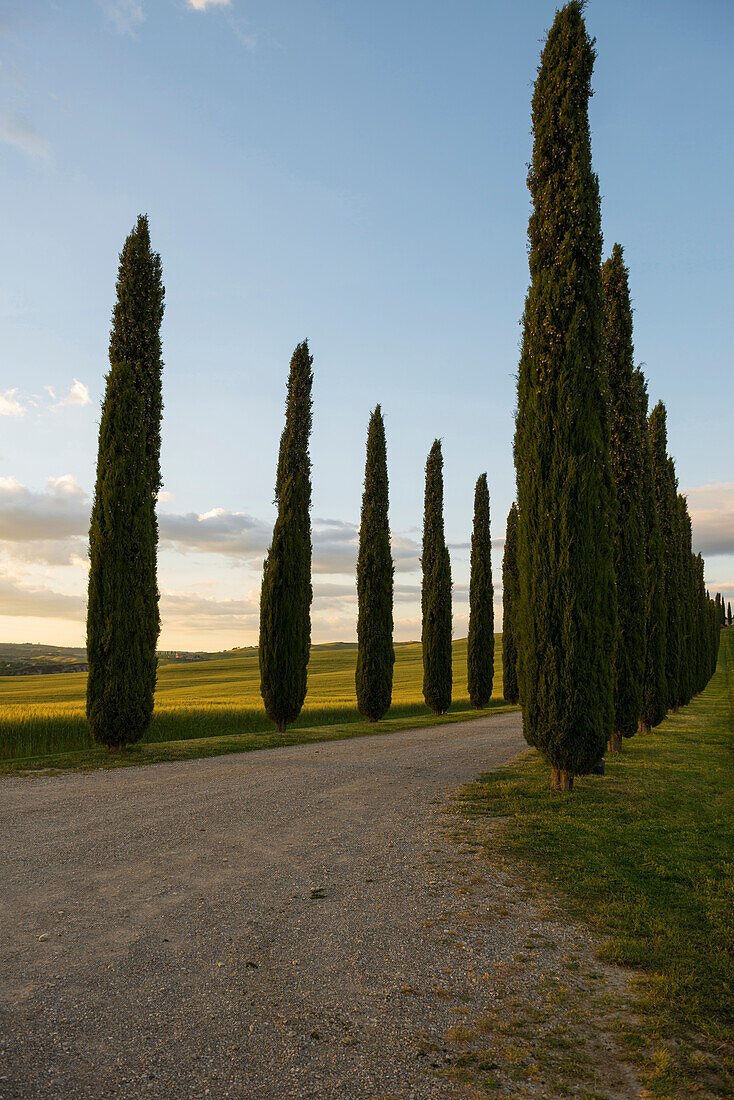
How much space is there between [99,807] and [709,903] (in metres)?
7.56

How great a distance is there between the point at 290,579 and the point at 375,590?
576 cm

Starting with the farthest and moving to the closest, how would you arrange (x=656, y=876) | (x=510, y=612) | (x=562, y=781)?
1. (x=510, y=612)
2. (x=562, y=781)
3. (x=656, y=876)

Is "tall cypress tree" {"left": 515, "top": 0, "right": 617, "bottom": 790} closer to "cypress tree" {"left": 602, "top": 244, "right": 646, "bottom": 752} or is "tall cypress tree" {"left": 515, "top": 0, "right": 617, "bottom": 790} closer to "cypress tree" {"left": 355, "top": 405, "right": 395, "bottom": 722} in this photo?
"cypress tree" {"left": 602, "top": 244, "right": 646, "bottom": 752}

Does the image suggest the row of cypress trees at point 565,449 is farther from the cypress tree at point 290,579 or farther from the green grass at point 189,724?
the cypress tree at point 290,579

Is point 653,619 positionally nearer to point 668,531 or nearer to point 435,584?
point 668,531

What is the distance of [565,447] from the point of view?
9.92 metres

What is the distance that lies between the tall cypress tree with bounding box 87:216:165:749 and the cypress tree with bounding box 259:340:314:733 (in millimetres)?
5159

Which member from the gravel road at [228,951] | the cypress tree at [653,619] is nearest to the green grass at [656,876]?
the gravel road at [228,951]

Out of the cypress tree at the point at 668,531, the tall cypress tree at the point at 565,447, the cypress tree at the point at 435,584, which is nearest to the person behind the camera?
the tall cypress tree at the point at 565,447

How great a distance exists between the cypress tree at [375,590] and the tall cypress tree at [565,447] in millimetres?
13578

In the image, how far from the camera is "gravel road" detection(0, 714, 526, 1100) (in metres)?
3.12

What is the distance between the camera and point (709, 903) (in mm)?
5387

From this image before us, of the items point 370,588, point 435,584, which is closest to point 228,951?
point 370,588

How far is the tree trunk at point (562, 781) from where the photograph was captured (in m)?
9.73
